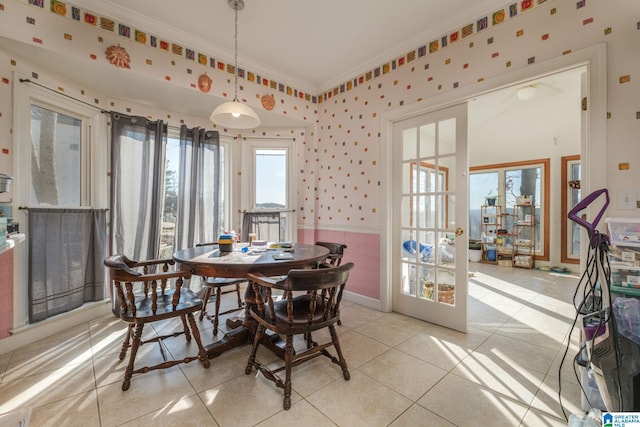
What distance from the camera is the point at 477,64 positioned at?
7.93 feet

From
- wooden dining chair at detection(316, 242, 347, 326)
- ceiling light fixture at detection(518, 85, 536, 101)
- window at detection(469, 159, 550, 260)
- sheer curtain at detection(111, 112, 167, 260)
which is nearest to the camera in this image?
wooden dining chair at detection(316, 242, 347, 326)

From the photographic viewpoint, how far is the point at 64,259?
2.54 metres

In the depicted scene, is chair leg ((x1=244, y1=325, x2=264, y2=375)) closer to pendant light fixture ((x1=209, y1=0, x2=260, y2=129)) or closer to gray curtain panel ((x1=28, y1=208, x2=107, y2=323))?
pendant light fixture ((x1=209, y1=0, x2=260, y2=129))

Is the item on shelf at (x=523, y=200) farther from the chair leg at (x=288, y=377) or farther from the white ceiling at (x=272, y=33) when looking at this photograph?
the chair leg at (x=288, y=377)

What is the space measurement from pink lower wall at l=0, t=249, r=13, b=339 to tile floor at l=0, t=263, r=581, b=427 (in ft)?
0.73

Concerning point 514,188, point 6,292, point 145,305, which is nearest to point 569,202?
point 514,188

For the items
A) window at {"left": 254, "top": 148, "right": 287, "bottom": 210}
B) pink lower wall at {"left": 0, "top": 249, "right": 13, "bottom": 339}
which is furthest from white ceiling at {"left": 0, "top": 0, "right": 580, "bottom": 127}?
pink lower wall at {"left": 0, "top": 249, "right": 13, "bottom": 339}

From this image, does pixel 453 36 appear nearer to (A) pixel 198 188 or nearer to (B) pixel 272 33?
(B) pixel 272 33

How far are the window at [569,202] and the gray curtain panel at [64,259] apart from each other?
7.25 meters

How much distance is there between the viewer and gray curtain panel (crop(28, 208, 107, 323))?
2.35 metres

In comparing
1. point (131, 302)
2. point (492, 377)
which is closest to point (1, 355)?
point (131, 302)

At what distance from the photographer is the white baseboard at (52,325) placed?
2197 mm

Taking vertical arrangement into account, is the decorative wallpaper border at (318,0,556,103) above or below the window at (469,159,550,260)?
above

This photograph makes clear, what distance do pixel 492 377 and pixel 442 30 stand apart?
297 cm
